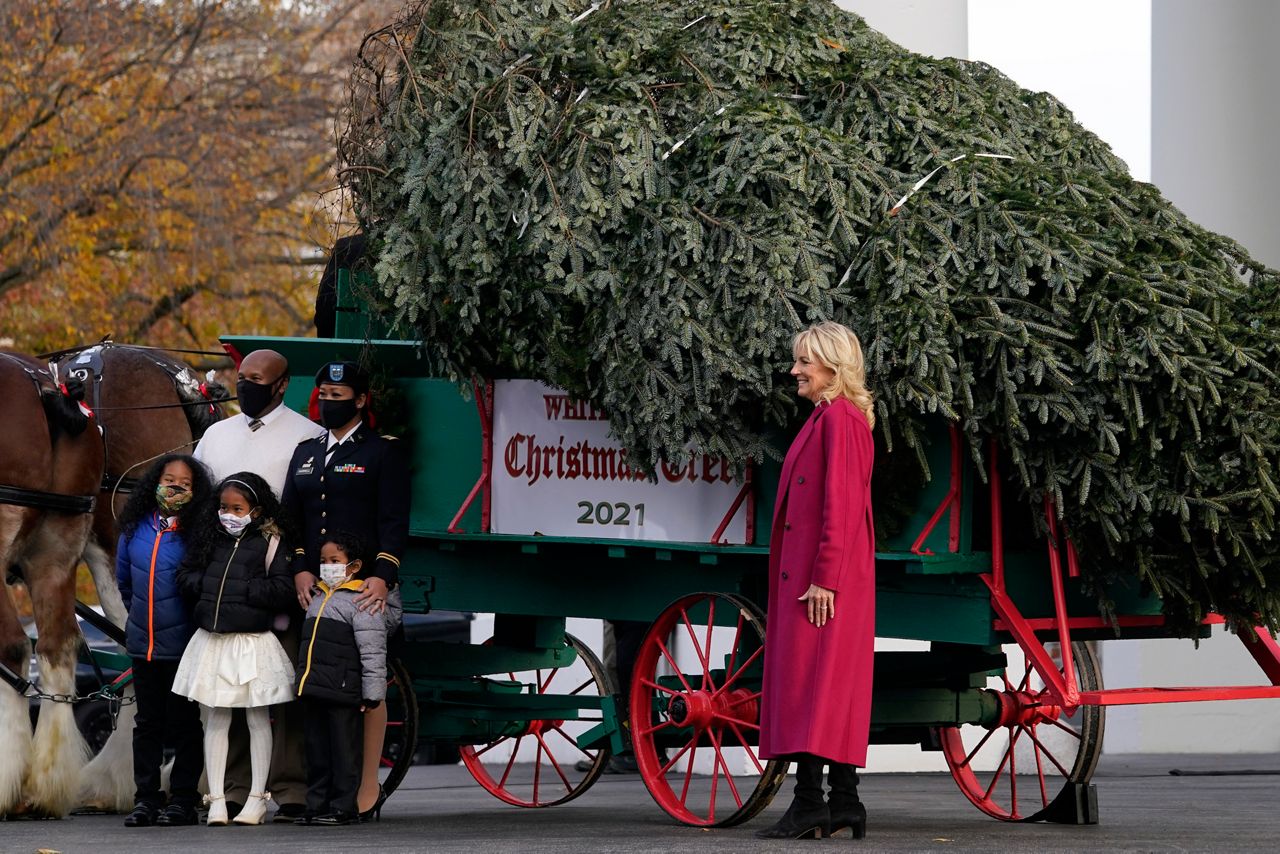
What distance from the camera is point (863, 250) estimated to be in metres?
6.78

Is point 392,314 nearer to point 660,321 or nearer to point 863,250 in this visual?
point 660,321

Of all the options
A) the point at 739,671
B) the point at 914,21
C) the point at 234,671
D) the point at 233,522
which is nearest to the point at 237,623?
the point at 234,671

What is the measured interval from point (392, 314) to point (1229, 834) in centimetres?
377

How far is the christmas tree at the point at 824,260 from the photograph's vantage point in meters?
6.48

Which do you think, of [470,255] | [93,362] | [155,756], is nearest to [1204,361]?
[470,255]

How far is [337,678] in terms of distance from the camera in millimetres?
7773

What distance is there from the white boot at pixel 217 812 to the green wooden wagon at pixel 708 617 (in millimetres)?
838

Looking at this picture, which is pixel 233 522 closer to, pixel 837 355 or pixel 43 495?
pixel 43 495

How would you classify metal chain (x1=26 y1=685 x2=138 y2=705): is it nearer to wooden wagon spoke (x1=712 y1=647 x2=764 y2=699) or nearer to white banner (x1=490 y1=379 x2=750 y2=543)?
white banner (x1=490 y1=379 x2=750 y2=543)

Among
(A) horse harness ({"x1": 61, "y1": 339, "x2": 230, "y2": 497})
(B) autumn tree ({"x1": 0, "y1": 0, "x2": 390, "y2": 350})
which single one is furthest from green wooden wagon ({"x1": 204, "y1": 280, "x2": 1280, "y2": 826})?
(B) autumn tree ({"x1": 0, "y1": 0, "x2": 390, "y2": 350})

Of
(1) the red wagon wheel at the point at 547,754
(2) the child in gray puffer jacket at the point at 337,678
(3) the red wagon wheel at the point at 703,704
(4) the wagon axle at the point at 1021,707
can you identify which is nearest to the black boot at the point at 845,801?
(3) the red wagon wheel at the point at 703,704

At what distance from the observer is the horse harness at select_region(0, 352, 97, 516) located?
28.6 ft

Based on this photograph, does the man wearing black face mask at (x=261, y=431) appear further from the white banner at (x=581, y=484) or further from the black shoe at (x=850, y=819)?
the black shoe at (x=850, y=819)

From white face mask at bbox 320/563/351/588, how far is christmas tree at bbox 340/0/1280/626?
994 mm
